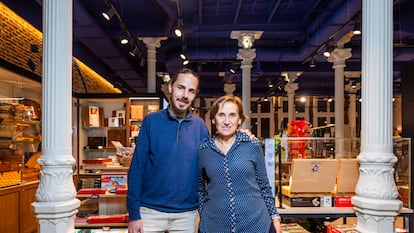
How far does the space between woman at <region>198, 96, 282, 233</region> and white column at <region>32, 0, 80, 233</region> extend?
1015 mm

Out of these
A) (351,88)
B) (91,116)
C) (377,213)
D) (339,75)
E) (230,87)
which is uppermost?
(230,87)

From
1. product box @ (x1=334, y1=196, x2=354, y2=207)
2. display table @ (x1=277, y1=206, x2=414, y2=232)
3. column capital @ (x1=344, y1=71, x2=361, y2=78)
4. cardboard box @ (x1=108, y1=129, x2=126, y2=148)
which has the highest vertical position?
column capital @ (x1=344, y1=71, x2=361, y2=78)

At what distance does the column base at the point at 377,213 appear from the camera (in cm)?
277

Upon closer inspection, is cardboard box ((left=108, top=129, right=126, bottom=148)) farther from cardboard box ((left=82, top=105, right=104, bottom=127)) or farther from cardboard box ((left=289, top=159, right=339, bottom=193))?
cardboard box ((left=289, top=159, right=339, bottom=193))

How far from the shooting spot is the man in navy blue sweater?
2361 millimetres

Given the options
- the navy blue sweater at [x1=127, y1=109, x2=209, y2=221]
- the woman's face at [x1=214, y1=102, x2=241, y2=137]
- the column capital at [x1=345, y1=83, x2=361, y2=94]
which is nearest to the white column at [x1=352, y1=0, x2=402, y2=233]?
the woman's face at [x1=214, y1=102, x2=241, y2=137]

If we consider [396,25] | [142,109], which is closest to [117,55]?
[142,109]

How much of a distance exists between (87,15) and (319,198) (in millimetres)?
5214

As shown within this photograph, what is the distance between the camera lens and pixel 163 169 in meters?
2.36

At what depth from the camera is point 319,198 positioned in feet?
11.4

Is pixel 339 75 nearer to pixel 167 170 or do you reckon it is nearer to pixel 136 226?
pixel 167 170

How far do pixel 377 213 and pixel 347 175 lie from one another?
0.66 m

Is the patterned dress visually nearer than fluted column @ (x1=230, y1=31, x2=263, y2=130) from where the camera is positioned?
Yes

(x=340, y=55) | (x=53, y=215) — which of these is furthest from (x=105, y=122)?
(x=340, y=55)
